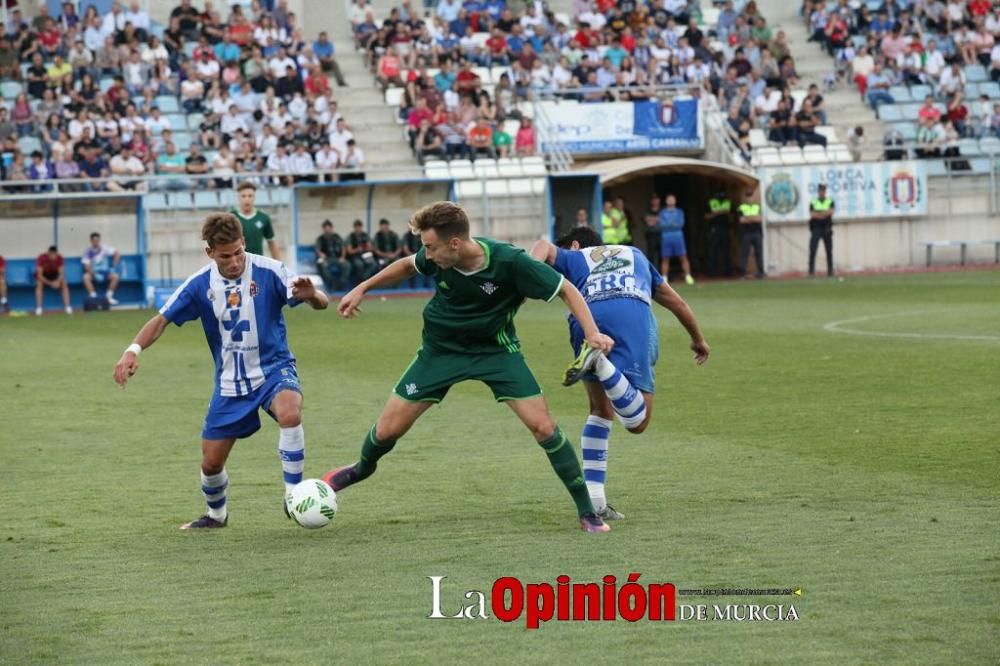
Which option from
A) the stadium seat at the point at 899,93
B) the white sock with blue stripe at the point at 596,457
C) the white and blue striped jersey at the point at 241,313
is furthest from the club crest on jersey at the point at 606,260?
the stadium seat at the point at 899,93

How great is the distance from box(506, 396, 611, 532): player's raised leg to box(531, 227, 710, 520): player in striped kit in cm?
43

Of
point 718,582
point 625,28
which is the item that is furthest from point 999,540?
→ point 625,28

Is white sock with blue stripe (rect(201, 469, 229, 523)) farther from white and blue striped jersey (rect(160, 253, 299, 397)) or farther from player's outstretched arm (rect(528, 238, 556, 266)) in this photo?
player's outstretched arm (rect(528, 238, 556, 266))

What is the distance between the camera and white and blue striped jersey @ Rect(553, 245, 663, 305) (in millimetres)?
8758

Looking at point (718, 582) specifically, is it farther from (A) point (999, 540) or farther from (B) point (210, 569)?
(B) point (210, 569)

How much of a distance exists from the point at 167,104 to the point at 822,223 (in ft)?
46.7

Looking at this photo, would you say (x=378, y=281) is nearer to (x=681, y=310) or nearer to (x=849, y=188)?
(x=681, y=310)

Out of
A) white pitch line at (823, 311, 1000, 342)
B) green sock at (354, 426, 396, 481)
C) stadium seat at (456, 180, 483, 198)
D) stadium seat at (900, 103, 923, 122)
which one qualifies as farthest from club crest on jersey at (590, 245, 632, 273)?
stadium seat at (900, 103, 923, 122)

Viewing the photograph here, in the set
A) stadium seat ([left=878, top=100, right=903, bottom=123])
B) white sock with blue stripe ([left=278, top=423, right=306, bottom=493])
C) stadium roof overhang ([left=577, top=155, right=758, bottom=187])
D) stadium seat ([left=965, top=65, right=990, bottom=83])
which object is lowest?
white sock with blue stripe ([left=278, top=423, right=306, bottom=493])

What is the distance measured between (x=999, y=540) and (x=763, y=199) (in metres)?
28.7

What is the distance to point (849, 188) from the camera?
35.8 metres

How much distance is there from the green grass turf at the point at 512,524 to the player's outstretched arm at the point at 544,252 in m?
1.34

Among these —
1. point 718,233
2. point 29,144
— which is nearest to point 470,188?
point 718,233

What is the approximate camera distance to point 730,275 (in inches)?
1438
